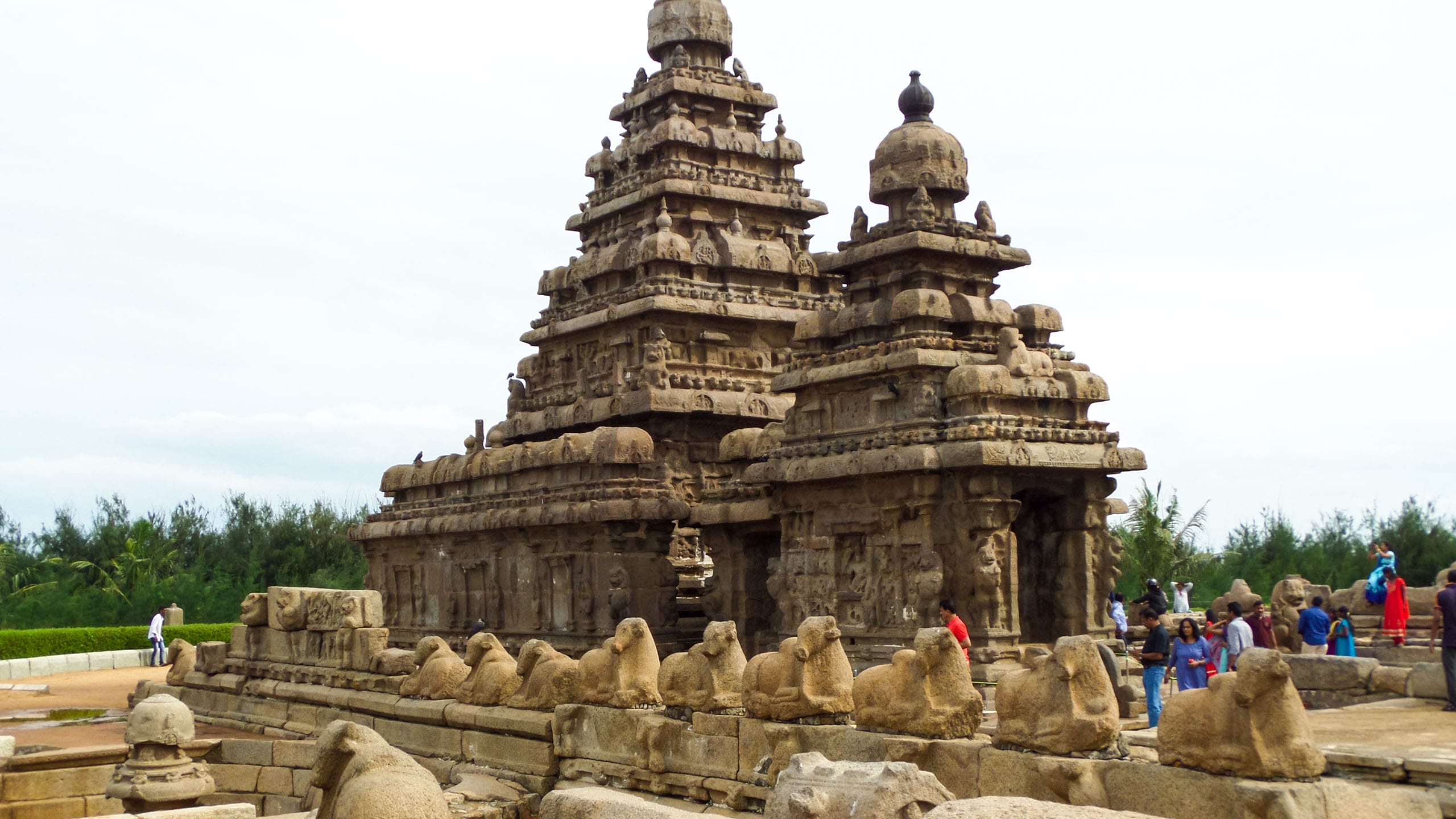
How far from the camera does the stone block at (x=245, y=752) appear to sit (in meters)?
15.7

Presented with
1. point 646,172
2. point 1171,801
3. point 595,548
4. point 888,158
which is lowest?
point 1171,801

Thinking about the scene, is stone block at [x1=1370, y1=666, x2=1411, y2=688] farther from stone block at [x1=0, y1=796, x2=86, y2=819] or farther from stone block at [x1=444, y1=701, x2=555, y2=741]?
stone block at [x1=0, y1=796, x2=86, y2=819]

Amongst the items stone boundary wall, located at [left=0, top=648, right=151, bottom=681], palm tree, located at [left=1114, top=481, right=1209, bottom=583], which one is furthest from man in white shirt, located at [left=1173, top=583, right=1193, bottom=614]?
stone boundary wall, located at [left=0, top=648, right=151, bottom=681]

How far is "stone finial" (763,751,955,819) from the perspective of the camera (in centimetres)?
672

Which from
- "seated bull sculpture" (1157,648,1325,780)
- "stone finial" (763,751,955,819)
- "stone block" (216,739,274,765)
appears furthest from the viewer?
"stone block" (216,739,274,765)

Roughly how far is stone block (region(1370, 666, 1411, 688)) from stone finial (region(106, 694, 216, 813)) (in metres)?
10.9

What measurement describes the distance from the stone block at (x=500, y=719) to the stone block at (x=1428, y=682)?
7474 millimetres

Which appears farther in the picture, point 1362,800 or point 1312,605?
point 1312,605

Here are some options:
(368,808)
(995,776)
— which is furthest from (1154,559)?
(368,808)

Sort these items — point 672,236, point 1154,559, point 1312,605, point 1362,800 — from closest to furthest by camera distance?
point 1362,800, point 1312,605, point 672,236, point 1154,559

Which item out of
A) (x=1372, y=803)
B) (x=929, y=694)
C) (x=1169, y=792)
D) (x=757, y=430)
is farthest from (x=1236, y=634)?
(x=757, y=430)

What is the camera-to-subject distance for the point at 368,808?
8.30m

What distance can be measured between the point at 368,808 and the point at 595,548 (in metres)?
12.1

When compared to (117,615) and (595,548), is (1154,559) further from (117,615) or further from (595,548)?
(117,615)
